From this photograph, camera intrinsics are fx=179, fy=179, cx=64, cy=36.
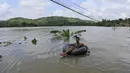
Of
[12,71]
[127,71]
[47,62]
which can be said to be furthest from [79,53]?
[12,71]

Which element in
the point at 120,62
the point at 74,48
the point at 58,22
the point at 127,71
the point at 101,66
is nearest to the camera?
the point at 127,71

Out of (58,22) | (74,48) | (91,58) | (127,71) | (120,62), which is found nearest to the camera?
(127,71)

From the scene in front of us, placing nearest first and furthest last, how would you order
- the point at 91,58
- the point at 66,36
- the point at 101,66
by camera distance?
the point at 101,66, the point at 91,58, the point at 66,36

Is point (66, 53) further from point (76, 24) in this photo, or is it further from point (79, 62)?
point (76, 24)

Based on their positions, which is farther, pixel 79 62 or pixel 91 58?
pixel 91 58

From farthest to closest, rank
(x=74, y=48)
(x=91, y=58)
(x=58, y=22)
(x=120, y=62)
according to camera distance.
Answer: (x=58, y=22)
(x=74, y=48)
(x=91, y=58)
(x=120, y=62)

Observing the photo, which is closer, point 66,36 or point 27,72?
point 27,72

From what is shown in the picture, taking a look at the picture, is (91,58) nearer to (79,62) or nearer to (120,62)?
(79,62)

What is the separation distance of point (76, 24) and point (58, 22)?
15734mm

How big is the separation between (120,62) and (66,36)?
17.8 meters

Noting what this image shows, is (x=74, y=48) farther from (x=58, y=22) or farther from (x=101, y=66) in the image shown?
(x=58, y=22)

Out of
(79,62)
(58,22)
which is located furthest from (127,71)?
(58,22)

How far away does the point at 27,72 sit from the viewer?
37.2 feet

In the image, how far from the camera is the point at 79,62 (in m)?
13.5
